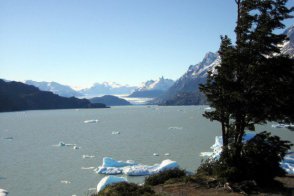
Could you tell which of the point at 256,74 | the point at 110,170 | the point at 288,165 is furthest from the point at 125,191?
the point at 288,165

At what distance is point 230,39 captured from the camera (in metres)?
19.3

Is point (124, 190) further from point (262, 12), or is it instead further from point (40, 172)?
point (40, 172)

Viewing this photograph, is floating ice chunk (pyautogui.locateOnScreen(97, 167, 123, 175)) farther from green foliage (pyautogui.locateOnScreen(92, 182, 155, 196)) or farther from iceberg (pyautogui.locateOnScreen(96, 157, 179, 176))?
green foliage (pyautogui.locateOnScreen(92, 182, 155, 196))

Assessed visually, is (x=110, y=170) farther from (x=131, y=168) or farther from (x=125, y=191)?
(x=125, y=191)

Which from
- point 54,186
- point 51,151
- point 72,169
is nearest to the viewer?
point 54,186

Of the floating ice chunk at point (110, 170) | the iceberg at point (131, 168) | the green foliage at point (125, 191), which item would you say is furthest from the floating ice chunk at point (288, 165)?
the green foliage at point (125, 191)

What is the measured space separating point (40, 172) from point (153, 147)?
22012mm

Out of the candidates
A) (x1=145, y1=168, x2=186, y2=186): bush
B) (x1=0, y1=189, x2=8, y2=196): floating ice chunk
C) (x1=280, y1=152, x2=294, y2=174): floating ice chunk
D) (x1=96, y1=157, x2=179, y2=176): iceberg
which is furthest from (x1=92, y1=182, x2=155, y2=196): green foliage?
(x1=280, y1=152, x2=294, y2=174): floating ice chunk

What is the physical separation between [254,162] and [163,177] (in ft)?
18.6

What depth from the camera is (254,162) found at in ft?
55.9

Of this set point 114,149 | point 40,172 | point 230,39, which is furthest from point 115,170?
point 230,39

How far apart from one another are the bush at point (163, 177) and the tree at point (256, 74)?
13.6 feet

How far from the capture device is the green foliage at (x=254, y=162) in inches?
671

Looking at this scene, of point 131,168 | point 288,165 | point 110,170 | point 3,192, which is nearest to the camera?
point 3,192
